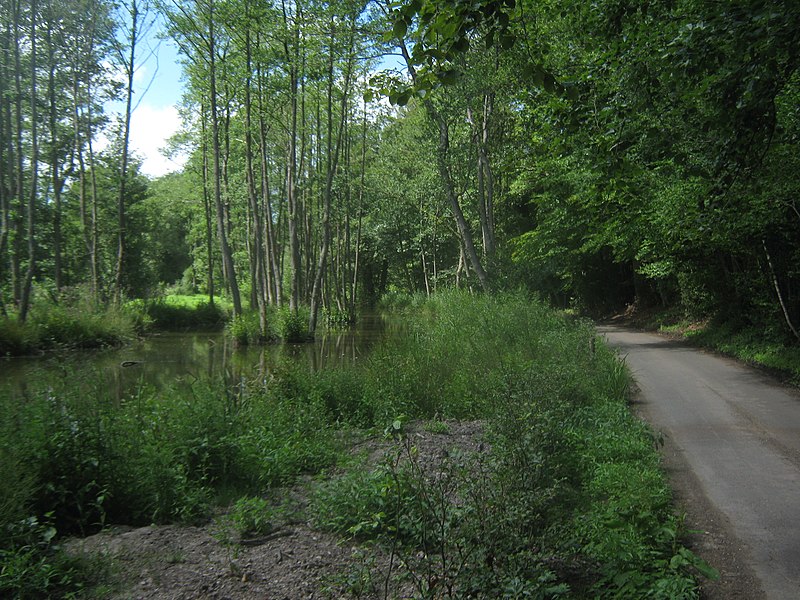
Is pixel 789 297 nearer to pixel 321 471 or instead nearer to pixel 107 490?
pixel 321 471

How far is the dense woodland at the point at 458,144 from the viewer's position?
6.55 metres

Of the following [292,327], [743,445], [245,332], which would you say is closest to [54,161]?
[245,332]

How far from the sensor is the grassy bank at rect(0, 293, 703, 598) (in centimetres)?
426

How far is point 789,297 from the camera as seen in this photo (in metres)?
15.8

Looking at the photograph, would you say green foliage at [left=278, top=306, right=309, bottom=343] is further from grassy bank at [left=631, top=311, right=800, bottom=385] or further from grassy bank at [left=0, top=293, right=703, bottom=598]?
grassy bank at [left=0, top=293, right=703, bottom=598]

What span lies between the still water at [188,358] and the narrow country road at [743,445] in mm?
6836

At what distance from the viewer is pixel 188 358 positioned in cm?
2236

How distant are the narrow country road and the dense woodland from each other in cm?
279

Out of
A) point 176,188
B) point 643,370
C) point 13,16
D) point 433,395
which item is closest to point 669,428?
point 433,395

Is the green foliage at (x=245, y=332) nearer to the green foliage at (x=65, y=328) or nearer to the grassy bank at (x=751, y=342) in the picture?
the green foliage at (x=65, y=328)

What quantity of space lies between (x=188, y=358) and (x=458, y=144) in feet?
51.2

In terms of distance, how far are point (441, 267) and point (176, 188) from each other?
23.1m

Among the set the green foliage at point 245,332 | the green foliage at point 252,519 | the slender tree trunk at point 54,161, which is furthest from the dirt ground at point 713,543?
the slender tree trunk at point 54,161

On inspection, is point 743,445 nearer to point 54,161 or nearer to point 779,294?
point 779,294
